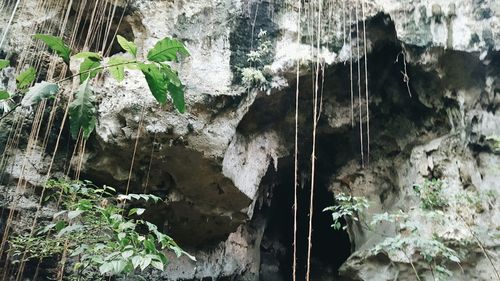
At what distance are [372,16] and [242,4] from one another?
1212 mm

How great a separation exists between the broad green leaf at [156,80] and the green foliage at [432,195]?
2836 mm

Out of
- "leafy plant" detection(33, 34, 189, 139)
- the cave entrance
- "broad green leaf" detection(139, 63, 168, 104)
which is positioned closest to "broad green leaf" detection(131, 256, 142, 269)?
"leafy plant" detection(33, 34, 189, 139)

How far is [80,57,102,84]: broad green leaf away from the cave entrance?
4125mm

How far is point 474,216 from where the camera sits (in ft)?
12.4

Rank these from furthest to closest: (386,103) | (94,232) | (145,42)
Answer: (386,103), (145,42), (94,232)

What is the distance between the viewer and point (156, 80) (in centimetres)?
127

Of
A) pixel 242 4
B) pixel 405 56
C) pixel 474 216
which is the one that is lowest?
pixel 474 216

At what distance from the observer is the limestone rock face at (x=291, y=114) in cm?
354

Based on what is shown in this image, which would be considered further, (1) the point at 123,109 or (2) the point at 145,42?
(2) the point at 145,42

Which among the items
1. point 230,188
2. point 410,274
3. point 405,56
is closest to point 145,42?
point 230,188

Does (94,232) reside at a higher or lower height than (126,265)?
higher

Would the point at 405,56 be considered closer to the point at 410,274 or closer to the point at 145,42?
the point at 410,274

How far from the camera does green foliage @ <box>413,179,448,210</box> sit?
3553 millimetres

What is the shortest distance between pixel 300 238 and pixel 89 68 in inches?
214
